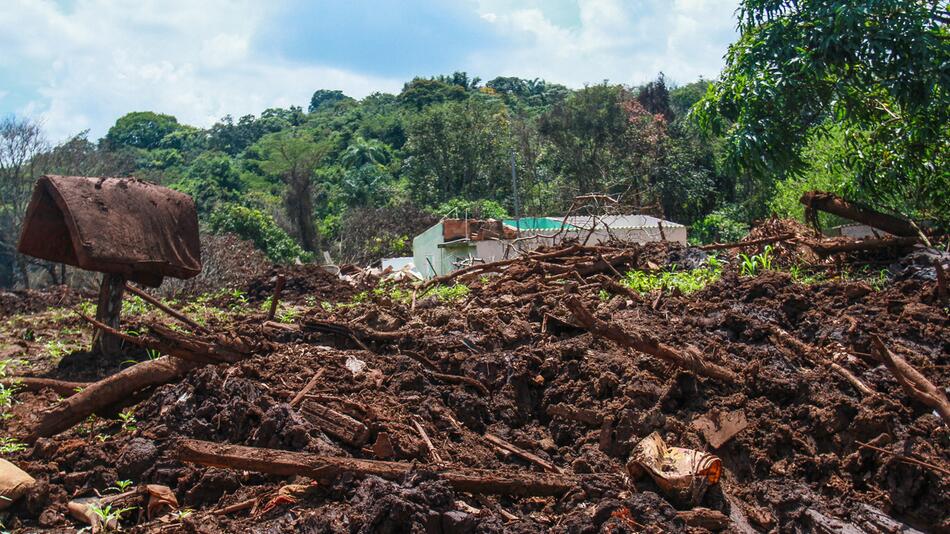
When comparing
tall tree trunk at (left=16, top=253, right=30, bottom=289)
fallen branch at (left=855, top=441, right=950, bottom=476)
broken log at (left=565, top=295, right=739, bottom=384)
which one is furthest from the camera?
tall tree trunk at (left=16, top=253, right=30, bottom=289)

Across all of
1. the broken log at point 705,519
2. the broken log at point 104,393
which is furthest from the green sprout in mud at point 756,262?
the broken log at point 104,393

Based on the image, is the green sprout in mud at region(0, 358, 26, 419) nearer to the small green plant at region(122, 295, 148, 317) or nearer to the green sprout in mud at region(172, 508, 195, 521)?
the green sprout in mud at region(172, 508, 195, 521)

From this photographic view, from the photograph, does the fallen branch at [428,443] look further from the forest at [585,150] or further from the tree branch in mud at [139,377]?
the forest at [585,150]

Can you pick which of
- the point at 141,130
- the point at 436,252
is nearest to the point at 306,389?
the point at 436,252

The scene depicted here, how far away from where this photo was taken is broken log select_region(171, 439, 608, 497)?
12.4ft

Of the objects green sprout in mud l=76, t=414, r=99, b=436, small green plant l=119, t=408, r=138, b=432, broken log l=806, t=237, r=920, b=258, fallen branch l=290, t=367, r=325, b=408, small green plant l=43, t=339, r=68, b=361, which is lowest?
green sprout in mud l=76, t=414, r=99, b=436

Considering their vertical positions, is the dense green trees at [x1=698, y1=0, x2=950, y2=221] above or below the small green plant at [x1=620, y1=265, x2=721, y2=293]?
above

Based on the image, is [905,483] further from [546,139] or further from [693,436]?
[546,139]

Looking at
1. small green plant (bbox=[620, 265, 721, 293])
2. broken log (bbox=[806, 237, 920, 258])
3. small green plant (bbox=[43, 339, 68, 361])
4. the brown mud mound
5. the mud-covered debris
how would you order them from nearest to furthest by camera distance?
the mud-covered debris, small green plant (bbox=[43, 339, 68, 361]), small green plant (bbox=[620, 265, 721, 293]), broken log (bbox=[806, 237, 920, 258]), the brown mud mound

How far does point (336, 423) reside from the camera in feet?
14.3

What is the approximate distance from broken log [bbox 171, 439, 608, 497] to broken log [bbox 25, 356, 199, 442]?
1.42 metres

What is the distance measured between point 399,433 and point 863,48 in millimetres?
6712

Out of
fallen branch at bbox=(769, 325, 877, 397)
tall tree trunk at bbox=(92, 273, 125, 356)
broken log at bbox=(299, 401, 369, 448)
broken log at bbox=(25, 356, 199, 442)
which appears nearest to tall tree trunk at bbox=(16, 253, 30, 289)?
tall tree trunk at bbox=(92, 273, 125, 356)

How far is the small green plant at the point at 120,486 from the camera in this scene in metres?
4.02
